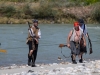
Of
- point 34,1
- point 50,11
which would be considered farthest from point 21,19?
point 34,1

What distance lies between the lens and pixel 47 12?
5372 centimetres

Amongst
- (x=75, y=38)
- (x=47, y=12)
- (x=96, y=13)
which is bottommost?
(x=96, y=13)

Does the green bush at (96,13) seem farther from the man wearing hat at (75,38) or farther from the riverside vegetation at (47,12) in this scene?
the man wearing hat at (75,38)

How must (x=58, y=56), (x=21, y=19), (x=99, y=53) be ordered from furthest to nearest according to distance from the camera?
(x=21, y=19)
(x=99, y=53)
(x=58, y=56)

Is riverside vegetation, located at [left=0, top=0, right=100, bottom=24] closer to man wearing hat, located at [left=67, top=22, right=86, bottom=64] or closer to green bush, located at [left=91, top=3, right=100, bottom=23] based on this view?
green bush, located at [left=91, top=3, right=100, bottom=23]

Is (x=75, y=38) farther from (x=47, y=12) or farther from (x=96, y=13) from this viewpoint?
(x=96, y=13)

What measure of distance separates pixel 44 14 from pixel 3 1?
7.03 meters

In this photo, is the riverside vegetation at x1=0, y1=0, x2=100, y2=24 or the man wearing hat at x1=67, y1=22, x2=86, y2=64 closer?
the man wearing hat at x1=67, y1=22, x2=86, y2=64

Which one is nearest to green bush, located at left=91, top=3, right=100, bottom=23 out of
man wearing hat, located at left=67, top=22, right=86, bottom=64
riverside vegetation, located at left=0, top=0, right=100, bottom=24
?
riverside vegetation, located at left=0, top=0, right=100, bottom=24


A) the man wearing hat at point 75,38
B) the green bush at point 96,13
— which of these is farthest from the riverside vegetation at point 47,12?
the man wearing hat at point 75,38

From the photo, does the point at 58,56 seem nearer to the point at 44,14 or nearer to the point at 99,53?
the point at 99,53

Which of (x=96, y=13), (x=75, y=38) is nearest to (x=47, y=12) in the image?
(x=96, y=13)

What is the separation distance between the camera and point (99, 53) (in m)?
20.2

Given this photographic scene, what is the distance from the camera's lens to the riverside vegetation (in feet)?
170
